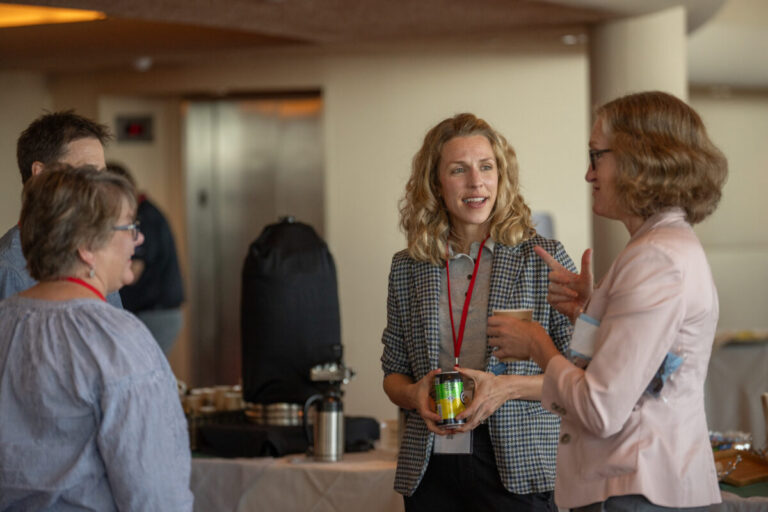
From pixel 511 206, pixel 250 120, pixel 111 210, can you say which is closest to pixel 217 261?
pixel 250 120

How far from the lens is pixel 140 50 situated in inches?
250

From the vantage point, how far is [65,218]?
177 centimetres

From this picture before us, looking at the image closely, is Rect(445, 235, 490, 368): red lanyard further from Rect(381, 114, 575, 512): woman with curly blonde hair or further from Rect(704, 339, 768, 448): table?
Rect(704, 339, 768, 448): table

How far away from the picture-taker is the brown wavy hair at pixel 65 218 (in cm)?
177

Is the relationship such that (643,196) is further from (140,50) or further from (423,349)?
(140,50)

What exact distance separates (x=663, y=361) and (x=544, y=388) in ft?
0.76

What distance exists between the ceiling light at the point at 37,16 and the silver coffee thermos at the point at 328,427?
11.9 feet

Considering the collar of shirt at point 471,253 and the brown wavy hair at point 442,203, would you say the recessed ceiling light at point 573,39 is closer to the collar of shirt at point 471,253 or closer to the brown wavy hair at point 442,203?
the brown wavy hair at point 442,203

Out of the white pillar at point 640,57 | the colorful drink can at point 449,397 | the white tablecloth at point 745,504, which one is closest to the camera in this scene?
the colorful drink can at point 449,397

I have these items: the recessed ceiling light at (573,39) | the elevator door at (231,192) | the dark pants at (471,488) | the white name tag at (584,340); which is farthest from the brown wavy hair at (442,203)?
the elevator door at (231,192)

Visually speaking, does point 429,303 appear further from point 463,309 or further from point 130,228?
point 130,228

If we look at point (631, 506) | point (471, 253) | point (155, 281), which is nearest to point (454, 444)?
point (471, 253)

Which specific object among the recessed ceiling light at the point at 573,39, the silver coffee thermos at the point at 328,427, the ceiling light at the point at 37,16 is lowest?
the silver coffee thermos at the point at 328,427

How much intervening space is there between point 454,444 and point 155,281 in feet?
11.9
